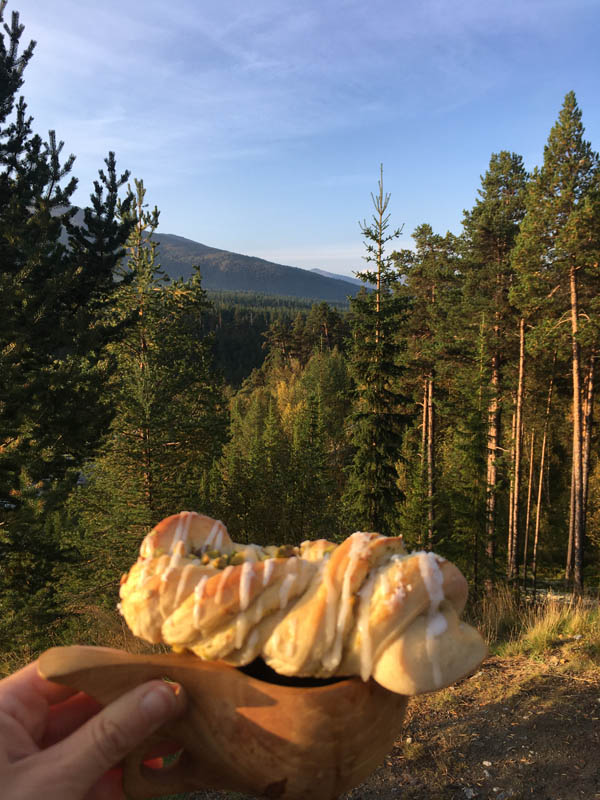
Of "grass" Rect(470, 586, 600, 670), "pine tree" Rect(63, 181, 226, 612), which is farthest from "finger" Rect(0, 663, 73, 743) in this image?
"pine tree" Rect(63, 181, 226, 612)

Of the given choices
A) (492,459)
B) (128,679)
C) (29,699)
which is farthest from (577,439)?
(29,699)

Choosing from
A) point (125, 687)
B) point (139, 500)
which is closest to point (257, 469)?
point (139, 500)

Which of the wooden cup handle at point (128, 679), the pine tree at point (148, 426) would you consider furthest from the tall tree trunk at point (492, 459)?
the wooden cup handle at point (128, 679)

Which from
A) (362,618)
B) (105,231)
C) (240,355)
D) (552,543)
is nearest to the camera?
(362,618)

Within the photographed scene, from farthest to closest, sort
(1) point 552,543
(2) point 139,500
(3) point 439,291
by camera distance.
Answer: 1. (1) point 552,543
2. (3) point 439,291
3. (2) point 139,500

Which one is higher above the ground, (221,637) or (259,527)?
(221,637)

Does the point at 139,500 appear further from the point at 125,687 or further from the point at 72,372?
the point at 125,687
